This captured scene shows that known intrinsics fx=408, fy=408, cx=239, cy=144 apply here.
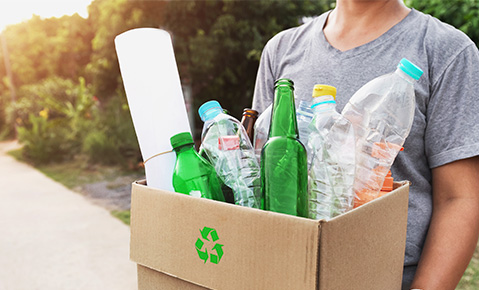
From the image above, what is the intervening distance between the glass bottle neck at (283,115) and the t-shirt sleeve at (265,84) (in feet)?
1.97

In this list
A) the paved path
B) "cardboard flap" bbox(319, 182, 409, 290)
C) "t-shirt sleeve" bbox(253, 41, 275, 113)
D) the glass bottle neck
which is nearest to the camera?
"cardboard flap" bbox(319, 182, 409, 290)

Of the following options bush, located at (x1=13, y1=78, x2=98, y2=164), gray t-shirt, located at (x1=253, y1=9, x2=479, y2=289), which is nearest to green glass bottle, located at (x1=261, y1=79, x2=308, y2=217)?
gray t-shirt, located at (x1=253, y1=9, x2=479, y2=289)

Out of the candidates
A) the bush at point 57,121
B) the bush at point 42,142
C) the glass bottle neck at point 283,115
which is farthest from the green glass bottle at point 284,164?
the bush at point 42,142

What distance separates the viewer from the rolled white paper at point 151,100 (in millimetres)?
872

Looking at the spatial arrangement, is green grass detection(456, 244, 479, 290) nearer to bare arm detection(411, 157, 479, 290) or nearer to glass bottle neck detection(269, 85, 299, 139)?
bare arm detection(411, 157, 479, 290)

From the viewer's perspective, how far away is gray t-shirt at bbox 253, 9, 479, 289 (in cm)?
102

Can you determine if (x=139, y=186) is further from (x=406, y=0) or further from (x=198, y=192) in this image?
(x=406, y=0)

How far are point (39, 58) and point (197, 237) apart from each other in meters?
19.1

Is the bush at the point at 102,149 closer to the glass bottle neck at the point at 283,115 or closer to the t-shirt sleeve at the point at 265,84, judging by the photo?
the t-shirt sleeve at the point at 265,84

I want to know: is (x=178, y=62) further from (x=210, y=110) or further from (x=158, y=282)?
(x=158, y=282)

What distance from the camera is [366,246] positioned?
688mm

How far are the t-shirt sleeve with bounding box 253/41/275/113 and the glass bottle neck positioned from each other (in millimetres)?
602

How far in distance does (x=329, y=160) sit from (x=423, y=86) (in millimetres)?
497

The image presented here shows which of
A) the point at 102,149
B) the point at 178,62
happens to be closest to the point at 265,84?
the point at 178,62
